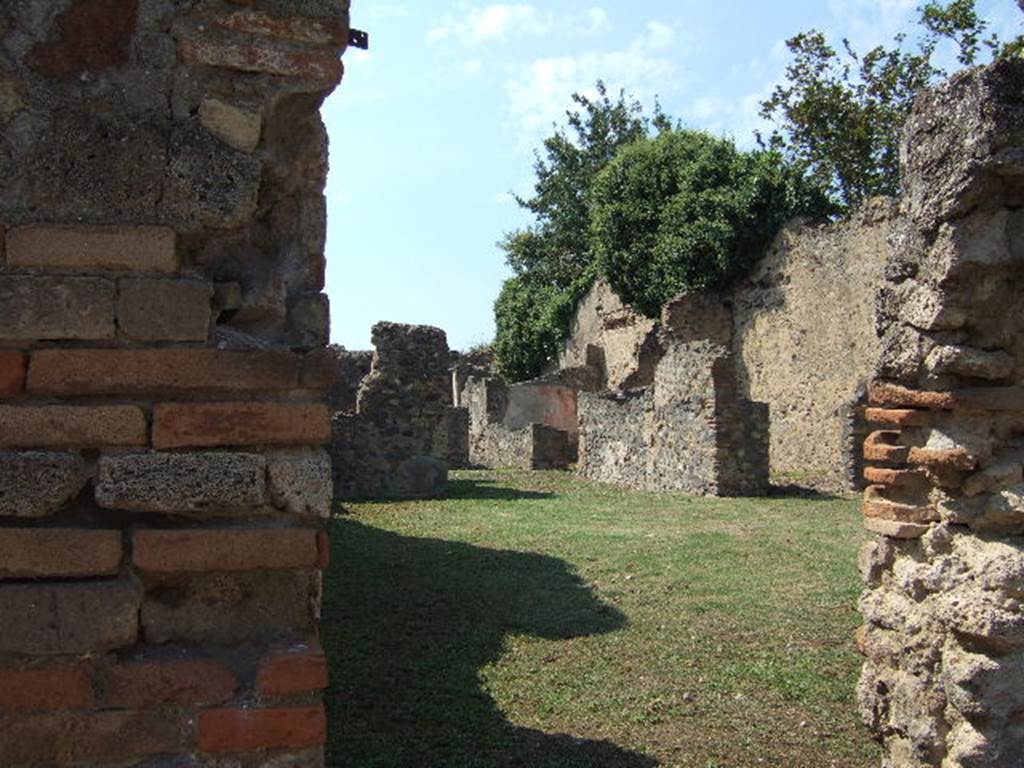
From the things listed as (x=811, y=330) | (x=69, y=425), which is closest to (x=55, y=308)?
(x=69, y=425)

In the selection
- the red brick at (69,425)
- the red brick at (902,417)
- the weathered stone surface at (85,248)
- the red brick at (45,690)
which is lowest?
the red brick at (45,690)

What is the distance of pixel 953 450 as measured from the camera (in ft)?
12.1

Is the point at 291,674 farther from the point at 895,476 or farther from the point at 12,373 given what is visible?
the point at 895,476

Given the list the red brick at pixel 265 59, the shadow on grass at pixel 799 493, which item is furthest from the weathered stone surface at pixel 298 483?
the shadow on grass at pixel 799 493

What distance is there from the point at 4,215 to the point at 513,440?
1953 cm

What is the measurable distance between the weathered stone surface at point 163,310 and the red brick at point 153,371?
0.04m

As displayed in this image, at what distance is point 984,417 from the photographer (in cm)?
372

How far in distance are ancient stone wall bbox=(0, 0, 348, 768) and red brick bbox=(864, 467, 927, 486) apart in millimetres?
2378

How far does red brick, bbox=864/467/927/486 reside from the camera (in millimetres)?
3869

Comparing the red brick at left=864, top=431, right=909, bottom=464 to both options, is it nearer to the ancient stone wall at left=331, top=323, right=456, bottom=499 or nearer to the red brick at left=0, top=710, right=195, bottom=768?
the red brick at left=0, top=710, right=195, bottom=768

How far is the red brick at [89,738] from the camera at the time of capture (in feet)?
6.83

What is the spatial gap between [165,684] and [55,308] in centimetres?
79

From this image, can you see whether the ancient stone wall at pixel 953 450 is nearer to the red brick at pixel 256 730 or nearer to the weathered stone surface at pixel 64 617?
the red brick at pixel 256 730

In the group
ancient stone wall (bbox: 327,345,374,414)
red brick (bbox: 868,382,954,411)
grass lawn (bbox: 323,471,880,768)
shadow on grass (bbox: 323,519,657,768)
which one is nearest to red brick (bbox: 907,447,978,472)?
red brick (bbox: 868,382,954,411)
